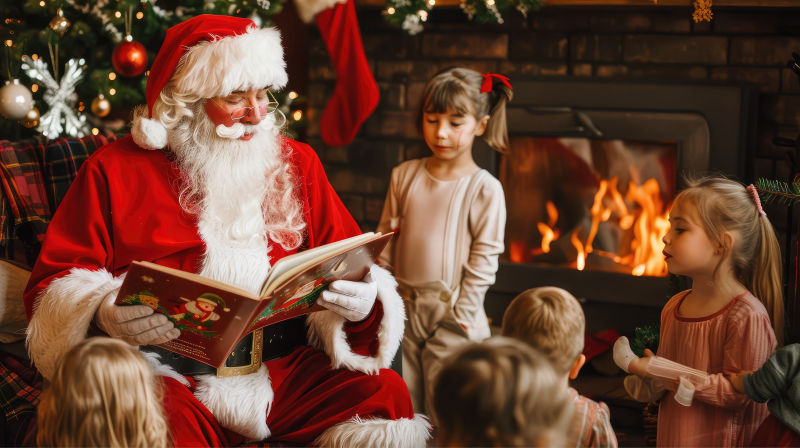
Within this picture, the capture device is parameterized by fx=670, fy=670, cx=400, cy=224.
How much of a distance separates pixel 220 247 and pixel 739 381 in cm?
139

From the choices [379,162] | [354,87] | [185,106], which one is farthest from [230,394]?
[379,162]

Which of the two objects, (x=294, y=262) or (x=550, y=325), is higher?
(x=294, y=262)

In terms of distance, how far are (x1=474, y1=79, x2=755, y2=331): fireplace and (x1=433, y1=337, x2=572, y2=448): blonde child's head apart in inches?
71.3

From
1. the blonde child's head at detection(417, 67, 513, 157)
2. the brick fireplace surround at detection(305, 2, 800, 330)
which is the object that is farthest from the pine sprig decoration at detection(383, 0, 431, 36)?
the blonde child's head at detection(417, 67, 513, 157)

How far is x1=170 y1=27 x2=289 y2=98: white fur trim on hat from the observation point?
1.81 metres

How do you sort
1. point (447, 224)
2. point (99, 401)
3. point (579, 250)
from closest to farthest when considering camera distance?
point (99, 401) < point (447, 224) < point (579, 250)

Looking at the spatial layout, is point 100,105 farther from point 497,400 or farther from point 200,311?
point 497,400

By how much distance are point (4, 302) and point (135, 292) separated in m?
0.72

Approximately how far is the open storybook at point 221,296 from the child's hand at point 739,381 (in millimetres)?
952

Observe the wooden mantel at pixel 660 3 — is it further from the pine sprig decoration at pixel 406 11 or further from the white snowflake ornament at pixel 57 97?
the white snowflake ornament at pixel 57 97

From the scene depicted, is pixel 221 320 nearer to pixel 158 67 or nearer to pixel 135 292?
pixel 135 292

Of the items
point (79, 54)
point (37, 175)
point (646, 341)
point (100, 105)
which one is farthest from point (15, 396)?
point (646, 341)

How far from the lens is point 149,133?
72.1 inches

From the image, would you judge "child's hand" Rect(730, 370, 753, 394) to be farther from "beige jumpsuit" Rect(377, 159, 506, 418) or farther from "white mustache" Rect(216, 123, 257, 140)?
"white mustache" Rect(216, 123, 257, 140)
